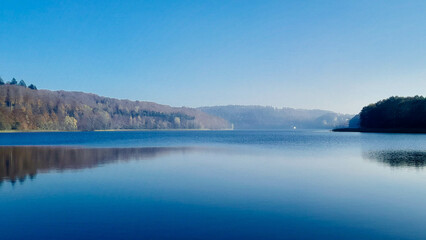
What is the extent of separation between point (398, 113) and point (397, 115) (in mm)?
844

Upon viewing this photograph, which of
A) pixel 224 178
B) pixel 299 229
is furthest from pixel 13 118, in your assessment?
pixel 299 229

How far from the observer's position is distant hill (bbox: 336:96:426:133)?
91.6 m

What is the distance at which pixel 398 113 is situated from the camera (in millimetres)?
98375

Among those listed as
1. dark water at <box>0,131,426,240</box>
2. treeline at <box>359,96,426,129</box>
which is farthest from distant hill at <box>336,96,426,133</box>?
dark water at <box>0,131,426,240</box>

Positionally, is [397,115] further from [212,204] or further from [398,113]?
[212,204]

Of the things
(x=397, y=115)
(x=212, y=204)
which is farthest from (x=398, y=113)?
(x=212, y=204)

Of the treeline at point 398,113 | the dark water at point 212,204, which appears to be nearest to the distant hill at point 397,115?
the treeline at point 398,113

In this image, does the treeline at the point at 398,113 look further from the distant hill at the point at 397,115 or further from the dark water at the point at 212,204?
the dark water at the point at 212,204

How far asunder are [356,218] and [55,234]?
30.7ft

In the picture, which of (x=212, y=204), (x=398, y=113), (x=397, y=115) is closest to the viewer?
(x=212, y=204)

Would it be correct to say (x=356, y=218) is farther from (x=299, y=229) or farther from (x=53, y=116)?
(x=53, y=116)

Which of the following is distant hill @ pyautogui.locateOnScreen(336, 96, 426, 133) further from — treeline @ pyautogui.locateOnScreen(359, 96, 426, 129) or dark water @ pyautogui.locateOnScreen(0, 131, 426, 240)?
dark water @ pyautogui.locateOnScreen(0, 131, 426, 240)

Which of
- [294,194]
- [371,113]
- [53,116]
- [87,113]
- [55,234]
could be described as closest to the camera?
[55,234]

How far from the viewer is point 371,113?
113m
